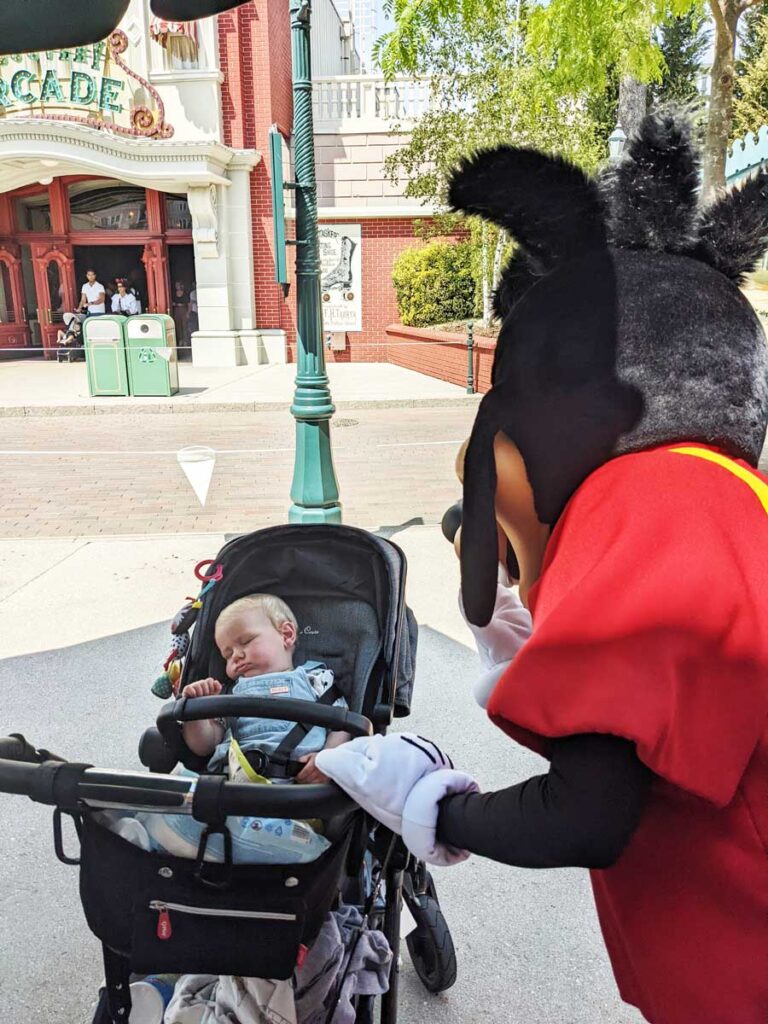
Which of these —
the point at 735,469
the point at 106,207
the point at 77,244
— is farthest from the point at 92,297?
the point at 735,469

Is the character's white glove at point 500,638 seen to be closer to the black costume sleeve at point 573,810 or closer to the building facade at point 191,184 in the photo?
the black costume sleeve at point 573,810

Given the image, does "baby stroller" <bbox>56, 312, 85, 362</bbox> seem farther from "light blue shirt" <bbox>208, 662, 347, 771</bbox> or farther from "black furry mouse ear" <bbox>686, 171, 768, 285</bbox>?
"black furry mouse ear" <bbox>686, 171, 768, 285</bbox>

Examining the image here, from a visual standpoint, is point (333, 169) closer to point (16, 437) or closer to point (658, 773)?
point (16, 437)

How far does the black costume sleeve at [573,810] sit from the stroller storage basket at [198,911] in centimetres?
58

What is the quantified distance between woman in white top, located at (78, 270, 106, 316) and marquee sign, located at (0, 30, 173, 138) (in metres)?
3.33

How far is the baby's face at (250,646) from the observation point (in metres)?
2.25

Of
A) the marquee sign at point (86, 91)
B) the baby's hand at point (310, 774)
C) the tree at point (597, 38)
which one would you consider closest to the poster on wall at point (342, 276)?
the marquee sign at point (86, 91)

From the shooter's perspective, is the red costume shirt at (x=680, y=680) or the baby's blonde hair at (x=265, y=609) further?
the baby's blonde hair at (x=265, y=609)

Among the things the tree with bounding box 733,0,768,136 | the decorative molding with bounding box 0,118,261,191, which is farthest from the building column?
the tree with bounding box 733,0,768,136

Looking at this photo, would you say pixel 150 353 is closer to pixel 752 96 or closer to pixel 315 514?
pixel 315 514

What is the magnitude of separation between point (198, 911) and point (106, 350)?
12.4 m

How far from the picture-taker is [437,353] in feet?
50.4

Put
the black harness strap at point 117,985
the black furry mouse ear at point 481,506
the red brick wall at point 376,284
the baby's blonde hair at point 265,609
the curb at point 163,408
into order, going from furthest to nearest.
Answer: the red brick wall at point 376,284, the curb at point 163,408, the baby's blonde hair at point 265,609, the black harness strap at point 117,985, the black furry mouse ear at point 481,506

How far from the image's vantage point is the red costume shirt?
949 millimetres
